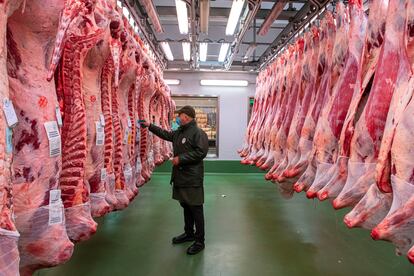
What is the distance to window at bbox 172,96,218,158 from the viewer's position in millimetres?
12094

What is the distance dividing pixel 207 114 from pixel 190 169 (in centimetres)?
740

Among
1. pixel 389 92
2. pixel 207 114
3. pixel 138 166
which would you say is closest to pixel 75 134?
pixel 389 92

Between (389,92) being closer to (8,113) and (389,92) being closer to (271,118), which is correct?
(8,113)

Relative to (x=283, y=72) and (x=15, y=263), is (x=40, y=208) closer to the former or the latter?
(x=15, y=263)

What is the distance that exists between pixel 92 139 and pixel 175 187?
2.76 m

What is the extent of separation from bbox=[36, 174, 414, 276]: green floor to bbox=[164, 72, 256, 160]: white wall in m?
Result: 4.36

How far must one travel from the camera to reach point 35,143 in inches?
62.6

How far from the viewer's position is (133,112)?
11.9 ft

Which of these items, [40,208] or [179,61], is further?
[179,61]

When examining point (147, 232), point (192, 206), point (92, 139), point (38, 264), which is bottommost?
point (147, 232)

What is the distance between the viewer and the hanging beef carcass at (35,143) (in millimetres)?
1560

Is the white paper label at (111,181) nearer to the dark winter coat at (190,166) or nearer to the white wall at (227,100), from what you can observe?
the dark winter coat at (190,166)

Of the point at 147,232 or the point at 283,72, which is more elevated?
the point at 283,72

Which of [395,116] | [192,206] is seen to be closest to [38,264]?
[395,116]
